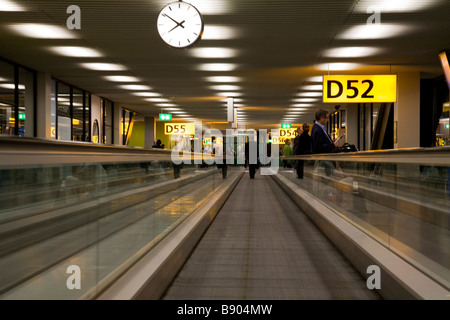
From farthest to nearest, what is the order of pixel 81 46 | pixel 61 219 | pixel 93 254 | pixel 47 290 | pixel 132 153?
pixel 81 46, pixel 132 153, pixel 93 254, pixel 61 219, pixel 47 290

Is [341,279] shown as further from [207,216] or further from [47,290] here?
[207,216]

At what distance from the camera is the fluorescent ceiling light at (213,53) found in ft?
41.3

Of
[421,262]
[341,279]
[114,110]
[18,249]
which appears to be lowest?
[341,279]

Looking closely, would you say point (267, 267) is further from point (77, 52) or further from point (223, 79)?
point (223, 79)

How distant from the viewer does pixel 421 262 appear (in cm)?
316

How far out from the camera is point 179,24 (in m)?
8.48

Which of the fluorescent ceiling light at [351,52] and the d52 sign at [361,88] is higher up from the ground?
the fluorescent ceiling light at [351,52]

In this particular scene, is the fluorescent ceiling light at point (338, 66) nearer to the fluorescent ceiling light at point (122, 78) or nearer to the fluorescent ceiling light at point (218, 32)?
the fluorescent ceiling light at point (218, 32)

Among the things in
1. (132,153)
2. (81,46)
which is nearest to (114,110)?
Result: (81,46)

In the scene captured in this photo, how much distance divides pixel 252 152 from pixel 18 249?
56.8 ft

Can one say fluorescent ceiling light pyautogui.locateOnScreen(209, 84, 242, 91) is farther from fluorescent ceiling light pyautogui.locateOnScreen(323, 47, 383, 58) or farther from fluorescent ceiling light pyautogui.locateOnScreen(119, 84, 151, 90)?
fluorescent ceiling light pyautogui.locateOnScreen(323, 47, 383, 58)

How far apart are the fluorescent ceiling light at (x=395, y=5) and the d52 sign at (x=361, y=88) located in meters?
3.75

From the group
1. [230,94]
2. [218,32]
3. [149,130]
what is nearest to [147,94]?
[230,94]

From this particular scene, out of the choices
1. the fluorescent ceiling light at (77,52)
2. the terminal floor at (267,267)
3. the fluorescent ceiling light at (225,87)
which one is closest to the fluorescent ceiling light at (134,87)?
the fluorescent ceiling light at (225,87)
